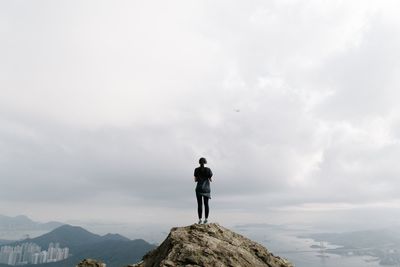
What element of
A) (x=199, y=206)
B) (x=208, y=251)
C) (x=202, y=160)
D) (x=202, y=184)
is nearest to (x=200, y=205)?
(x=199, y=206)

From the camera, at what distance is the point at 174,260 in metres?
16.6

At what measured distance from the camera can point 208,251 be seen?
1741 centimetres

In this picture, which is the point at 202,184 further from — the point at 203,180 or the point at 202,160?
Answer: the point at 202,160

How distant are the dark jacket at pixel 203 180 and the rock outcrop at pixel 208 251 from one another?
222 cm

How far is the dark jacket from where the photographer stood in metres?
22.2

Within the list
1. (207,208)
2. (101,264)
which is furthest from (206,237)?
(101,264)

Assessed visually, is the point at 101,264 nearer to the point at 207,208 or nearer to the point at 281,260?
the point at 207,208

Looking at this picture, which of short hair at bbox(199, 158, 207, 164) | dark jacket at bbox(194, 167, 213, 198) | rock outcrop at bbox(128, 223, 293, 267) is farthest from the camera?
dark jacket at bbox(194, 167, 213, 198)

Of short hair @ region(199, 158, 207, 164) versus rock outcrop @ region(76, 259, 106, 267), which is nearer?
short hair @ region(199, 158, 207, 164)

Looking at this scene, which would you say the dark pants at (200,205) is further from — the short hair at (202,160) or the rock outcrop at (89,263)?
the rock outcrop at (89,263)

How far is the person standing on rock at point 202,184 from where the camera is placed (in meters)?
22.2

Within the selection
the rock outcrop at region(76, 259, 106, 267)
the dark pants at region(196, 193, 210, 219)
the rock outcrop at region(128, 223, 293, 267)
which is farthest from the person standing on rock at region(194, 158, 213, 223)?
the rock outcrop at region(76, 259, 106, 267)

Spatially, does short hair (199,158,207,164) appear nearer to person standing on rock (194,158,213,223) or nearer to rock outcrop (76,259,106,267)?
person standing on rock (194,158,213,223)

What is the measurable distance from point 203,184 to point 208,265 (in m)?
6.66
